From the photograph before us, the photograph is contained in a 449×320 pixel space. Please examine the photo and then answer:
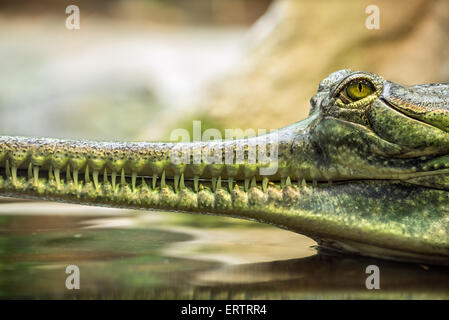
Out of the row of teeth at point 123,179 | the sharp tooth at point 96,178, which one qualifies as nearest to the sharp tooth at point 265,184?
the row of teeth at point 123,179

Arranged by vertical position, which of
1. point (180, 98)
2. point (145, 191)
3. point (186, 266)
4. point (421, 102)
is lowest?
point (186, 266)

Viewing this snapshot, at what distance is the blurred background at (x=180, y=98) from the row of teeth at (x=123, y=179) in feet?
1.12

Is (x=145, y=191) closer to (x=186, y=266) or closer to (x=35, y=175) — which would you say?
(x=186, y=266)

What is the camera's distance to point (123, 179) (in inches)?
100

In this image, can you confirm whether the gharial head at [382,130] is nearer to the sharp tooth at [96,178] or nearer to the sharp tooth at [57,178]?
the sharp tooth at [96,178]

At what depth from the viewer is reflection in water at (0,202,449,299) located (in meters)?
2.12

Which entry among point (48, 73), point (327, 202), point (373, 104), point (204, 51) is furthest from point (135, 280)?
point (204, 51)

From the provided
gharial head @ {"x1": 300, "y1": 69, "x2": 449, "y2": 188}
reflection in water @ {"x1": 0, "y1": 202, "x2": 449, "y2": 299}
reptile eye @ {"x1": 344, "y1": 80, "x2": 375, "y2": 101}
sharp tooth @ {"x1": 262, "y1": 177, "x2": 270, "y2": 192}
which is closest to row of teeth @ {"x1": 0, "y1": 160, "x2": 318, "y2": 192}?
sharp tooth @ {"x1": 262, "y1": 177, "x2": 270, "y2": 192}

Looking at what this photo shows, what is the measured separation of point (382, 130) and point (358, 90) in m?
0.23

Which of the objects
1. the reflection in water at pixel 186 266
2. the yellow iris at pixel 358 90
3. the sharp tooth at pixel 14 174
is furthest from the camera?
the yellow iris at pixel 358 90

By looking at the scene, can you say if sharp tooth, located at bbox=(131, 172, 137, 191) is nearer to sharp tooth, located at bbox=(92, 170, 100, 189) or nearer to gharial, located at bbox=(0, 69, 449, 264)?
gharial, located at bbox=(0, 69, 449, 264)

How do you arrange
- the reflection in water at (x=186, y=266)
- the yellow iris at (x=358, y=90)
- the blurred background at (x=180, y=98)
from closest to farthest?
the reflection in water at (x=186, y=266) → the blurred background at (x=180, y=98) → the yellow iris at (x=358, y=90)

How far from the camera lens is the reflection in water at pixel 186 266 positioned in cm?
212

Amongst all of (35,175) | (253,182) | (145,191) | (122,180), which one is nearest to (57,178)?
(35,175)
